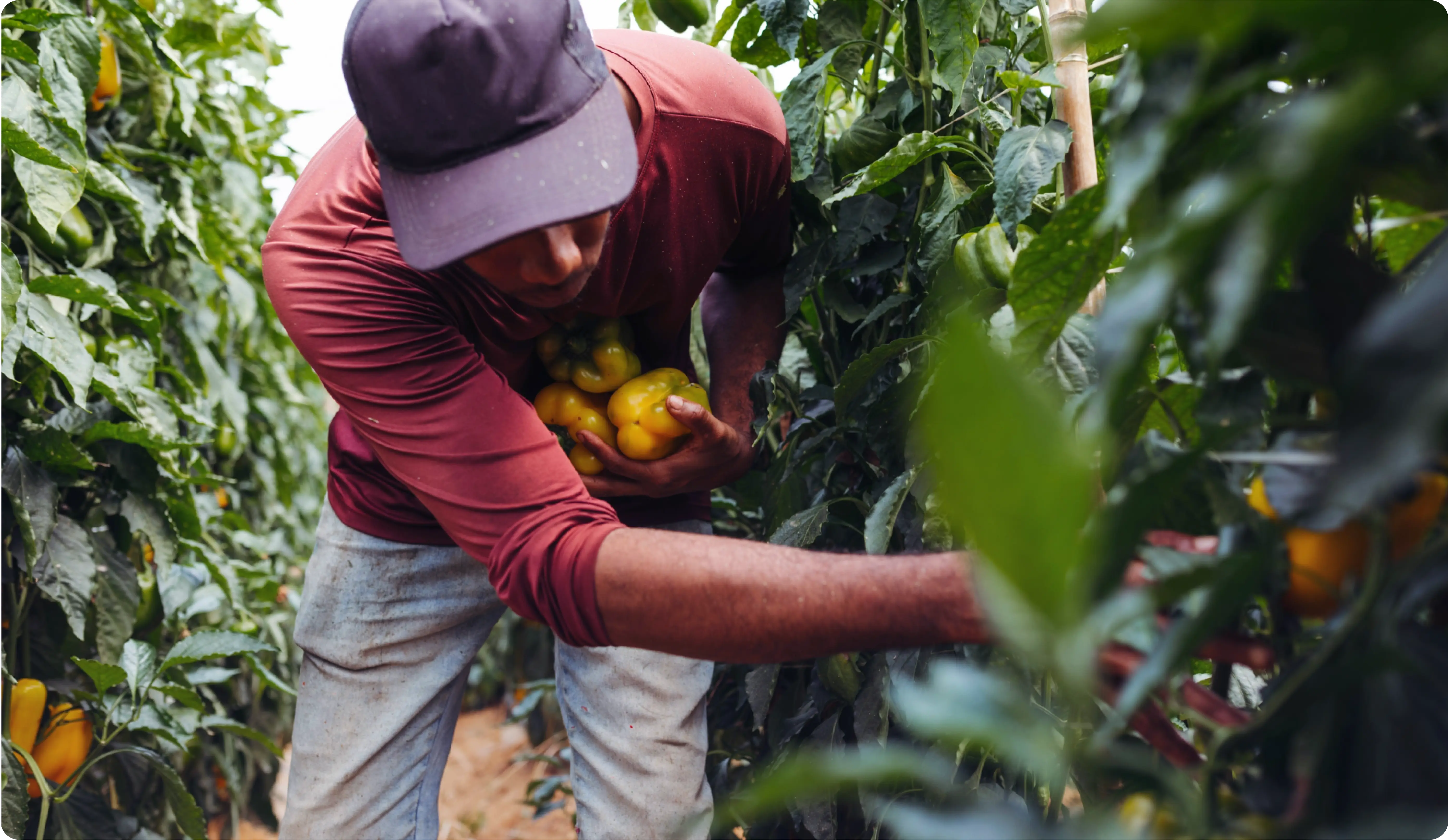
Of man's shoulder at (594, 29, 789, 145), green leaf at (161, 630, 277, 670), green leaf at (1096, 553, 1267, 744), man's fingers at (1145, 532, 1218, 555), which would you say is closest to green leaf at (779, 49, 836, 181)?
man's shoulder at (594, 29, 789, 145)

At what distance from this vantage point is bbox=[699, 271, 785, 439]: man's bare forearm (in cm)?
141

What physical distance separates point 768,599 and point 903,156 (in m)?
0.46

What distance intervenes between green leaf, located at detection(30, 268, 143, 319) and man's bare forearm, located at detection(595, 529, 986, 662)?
0.91 meters

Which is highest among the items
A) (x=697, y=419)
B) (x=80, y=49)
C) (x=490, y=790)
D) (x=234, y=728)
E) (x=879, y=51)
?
(x=80, y=49)

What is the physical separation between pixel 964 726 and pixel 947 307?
728 mm

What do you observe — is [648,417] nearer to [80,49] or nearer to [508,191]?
[508,191]

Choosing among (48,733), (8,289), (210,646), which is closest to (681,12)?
(8,289)

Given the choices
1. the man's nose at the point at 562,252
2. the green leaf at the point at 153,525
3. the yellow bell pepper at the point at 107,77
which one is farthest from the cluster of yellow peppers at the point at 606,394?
the yellow bell pepper at the point at 107,77

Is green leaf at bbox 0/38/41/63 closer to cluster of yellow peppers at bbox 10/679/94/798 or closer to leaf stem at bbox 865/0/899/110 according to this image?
cluster of yellow peppers at bbox 10/679/94/798

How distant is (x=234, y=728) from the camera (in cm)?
160

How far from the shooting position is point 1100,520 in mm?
→ 391

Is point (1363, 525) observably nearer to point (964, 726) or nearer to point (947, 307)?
point (964, 726)

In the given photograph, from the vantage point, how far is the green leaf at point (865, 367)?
981 millimetres

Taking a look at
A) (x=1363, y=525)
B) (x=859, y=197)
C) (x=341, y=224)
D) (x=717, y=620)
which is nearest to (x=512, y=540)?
(x=717, y=620)
